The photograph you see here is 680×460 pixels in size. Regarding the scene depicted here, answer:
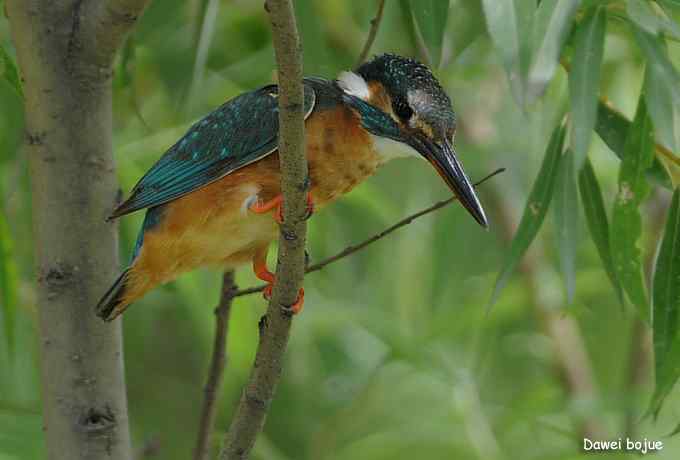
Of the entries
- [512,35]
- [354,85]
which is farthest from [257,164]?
[512,35]

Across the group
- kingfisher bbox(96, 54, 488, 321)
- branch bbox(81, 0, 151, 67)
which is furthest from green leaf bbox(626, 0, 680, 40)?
branch bbox(81, 0, 151, 67)

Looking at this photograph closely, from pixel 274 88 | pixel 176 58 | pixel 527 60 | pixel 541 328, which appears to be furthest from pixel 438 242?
pixel 527 60

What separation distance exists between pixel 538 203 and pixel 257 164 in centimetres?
74

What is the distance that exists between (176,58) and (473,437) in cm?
155

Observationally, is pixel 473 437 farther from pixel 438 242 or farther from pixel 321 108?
pixel 321 108

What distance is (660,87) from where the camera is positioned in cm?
191

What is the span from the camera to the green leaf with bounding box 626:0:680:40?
1812mm

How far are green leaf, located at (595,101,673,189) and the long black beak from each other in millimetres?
289

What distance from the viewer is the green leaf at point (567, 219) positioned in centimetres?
207

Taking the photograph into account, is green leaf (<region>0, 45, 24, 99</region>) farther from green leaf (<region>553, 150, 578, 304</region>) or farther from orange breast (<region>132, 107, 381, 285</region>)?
green leaf (<region>553, 150, 578, 304</region>)

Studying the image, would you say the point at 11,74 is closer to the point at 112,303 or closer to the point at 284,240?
the point at 112,303

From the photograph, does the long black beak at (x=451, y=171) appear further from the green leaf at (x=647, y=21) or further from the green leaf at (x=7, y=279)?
the green leaf at (x=7, y=279)

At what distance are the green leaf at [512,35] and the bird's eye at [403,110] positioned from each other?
690 mm

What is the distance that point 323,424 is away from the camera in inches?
173
